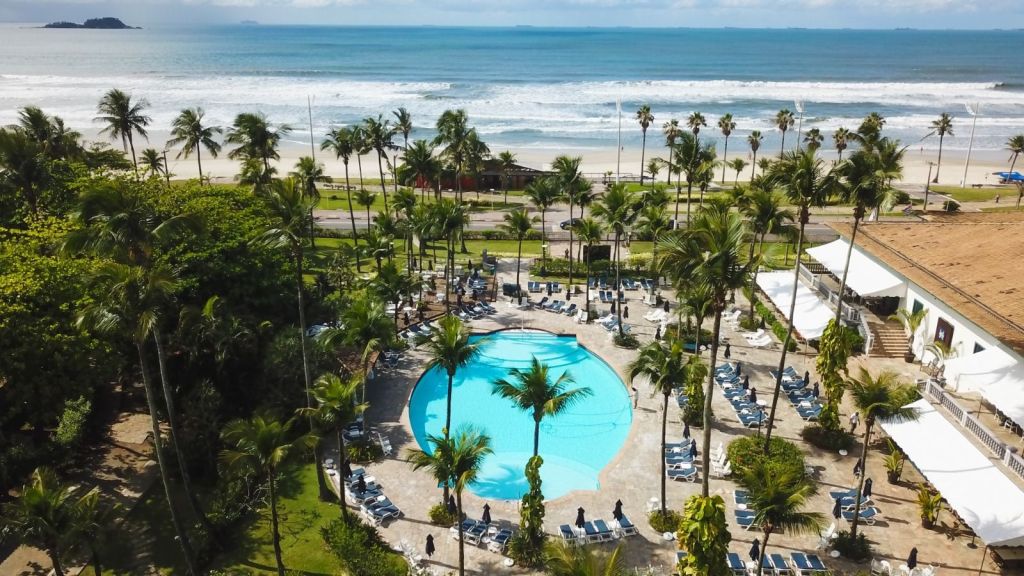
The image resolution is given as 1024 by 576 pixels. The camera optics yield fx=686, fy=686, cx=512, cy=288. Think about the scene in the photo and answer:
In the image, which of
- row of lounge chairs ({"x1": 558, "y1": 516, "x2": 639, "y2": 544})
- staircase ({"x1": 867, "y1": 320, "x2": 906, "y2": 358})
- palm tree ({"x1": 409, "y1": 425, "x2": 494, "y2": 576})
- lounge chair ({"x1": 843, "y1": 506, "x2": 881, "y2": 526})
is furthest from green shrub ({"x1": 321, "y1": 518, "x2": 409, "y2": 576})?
staircase ({"x1": 867, "y1": 320, "x2": 906, "y2": 358})

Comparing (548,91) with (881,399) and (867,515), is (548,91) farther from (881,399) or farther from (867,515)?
(867,515)

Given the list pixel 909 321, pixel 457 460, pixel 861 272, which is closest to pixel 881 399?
pixel 457 460

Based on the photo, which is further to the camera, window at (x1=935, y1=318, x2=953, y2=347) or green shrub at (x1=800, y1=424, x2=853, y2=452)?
window at (x1=935, y1=318, x2=953, y2=347)

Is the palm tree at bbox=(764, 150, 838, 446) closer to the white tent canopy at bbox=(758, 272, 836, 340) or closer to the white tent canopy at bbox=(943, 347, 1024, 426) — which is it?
the white tent canopy at bbox=(943, 347, 1024, 426)

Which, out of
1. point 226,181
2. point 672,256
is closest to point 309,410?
point 672,256

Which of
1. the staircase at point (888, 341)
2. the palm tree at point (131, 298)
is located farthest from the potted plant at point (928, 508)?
the palm tree at point (131, 298)

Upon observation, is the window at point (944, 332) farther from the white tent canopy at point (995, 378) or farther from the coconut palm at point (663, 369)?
the coconut palm at point (663, 369)
